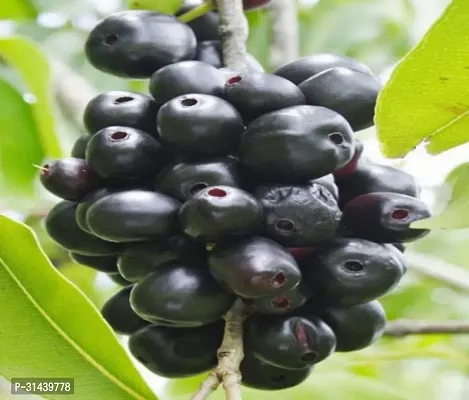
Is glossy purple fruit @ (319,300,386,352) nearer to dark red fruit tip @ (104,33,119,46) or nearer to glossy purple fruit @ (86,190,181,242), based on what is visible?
glossy purple fruit @ (86,190,181,242)


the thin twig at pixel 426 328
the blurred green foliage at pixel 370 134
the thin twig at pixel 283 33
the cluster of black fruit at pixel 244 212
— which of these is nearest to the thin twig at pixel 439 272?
the blurred green foliage at pixel 370 134

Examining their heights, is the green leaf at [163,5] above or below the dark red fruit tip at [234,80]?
below

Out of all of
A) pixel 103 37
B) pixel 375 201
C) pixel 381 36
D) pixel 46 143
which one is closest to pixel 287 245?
pixel 375 201

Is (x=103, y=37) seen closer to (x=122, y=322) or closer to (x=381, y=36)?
(x=122, y=322)

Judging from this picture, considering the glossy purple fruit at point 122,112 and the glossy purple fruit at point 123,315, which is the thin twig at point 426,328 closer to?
the glossy purple fruit at point 123,315

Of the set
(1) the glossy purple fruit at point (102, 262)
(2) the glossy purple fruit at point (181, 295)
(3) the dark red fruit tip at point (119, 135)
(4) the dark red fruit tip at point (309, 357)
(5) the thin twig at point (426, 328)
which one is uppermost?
(3) the dark red fruit tip at point (119, 135)

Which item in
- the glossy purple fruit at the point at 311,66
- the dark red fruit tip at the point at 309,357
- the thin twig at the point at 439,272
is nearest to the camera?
the dark red fruit tip at the point at 309,357

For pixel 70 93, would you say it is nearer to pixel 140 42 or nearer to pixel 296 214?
pixel 140 42

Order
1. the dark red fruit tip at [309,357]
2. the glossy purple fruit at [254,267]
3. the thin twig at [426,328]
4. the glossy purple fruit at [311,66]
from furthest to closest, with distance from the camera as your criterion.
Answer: the thin twig at [426,328] → the glossy purple fruit at [311,66] → the dark red fruit tip at [309,357] → the glossy purple fruit at [254,267]
